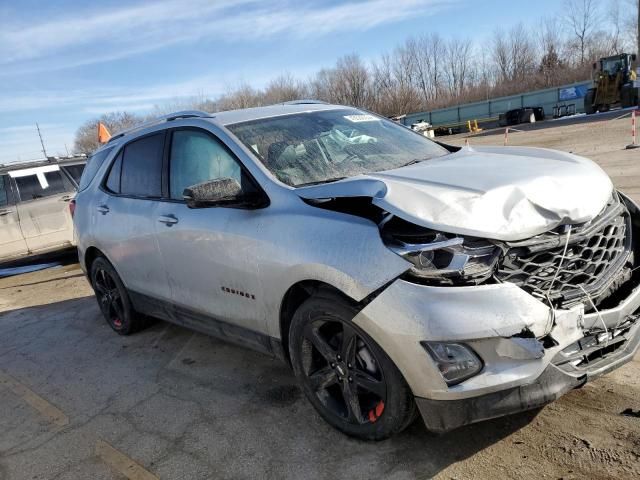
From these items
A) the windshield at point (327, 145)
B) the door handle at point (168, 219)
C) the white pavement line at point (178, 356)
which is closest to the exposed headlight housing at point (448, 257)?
the windshield at point (327, 145)

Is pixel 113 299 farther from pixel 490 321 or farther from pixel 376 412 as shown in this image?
pixel 490 321

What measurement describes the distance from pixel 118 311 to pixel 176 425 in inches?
81.9

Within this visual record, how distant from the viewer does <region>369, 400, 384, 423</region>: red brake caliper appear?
266 cm

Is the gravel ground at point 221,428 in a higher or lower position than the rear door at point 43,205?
lower

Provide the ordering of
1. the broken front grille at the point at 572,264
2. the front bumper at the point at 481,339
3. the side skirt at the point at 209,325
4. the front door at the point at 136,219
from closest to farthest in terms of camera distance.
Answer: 1. the front bumper at the point at 481,339
2. the broken front grille at the point at 572,264
3. the side skirt at the point at 209,325
4. the front door at the point at 136,219

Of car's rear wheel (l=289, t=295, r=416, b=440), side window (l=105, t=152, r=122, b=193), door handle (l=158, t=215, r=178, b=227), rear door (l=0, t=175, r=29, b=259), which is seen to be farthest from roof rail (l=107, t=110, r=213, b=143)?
rear door (l=0, t=175, r=29, b=259)

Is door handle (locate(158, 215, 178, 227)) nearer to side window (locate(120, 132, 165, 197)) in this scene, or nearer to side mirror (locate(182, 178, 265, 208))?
side window (locate(120, 132, 165, 197))

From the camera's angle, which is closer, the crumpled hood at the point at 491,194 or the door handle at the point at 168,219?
the crumpled hood at the point at 491,194

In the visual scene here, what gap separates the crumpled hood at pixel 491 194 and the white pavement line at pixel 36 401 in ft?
7.93

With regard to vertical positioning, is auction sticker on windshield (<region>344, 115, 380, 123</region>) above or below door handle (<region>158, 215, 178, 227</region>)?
above

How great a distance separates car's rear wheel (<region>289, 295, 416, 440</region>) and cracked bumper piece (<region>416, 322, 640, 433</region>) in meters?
0.16

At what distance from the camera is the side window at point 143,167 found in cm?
414

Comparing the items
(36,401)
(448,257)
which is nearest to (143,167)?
(36,401)

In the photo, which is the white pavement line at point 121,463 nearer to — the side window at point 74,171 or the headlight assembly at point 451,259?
the headlight assembly at point 451,259
